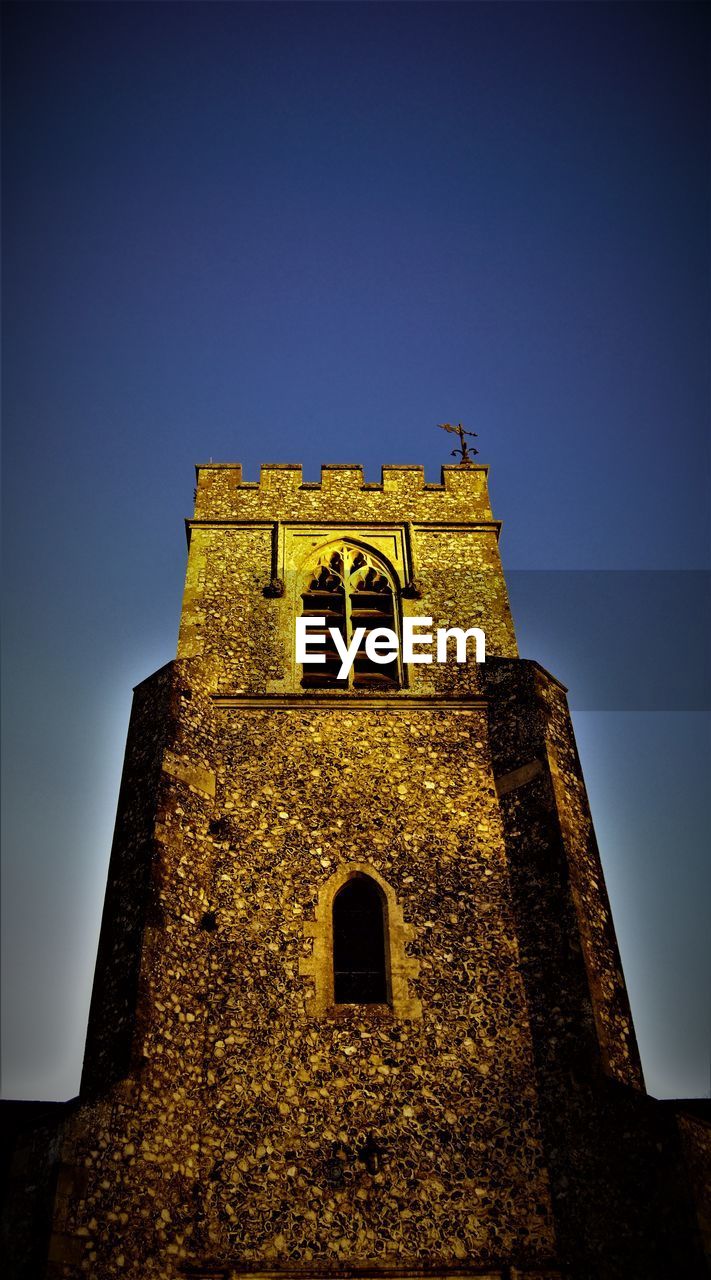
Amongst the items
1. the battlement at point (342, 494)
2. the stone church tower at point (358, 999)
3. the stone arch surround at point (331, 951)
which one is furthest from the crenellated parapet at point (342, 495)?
the stone arch surround at point (331, 951)

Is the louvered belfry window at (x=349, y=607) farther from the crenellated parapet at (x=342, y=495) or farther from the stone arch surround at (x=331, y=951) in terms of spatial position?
the stone arch surround at (x=331, y=951)

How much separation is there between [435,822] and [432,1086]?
10.6 feet

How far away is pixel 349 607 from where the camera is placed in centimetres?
1556

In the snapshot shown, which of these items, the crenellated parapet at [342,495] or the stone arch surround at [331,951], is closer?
the stone arch surround at [331,951]

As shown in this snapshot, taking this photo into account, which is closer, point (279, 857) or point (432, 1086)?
point (432, 1086)

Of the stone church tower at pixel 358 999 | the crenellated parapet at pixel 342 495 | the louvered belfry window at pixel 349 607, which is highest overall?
the crenellated parapet at pixel 342 495

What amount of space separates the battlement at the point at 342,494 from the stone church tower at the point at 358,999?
2612 mm

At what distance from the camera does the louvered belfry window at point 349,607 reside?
14.4m

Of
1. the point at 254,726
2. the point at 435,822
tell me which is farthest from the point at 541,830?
the point at 254,726

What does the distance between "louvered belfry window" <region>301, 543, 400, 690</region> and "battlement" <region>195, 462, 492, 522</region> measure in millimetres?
1102

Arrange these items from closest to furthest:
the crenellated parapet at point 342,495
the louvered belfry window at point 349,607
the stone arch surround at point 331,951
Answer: the stone arch surround at point 331,951, the louvered belfry window at point 349,607, the crenellated parapet at point 342,495

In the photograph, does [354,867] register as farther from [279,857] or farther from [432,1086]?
[432,1086]

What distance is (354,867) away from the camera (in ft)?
38.7

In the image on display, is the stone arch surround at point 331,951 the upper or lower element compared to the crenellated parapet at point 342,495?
lower
